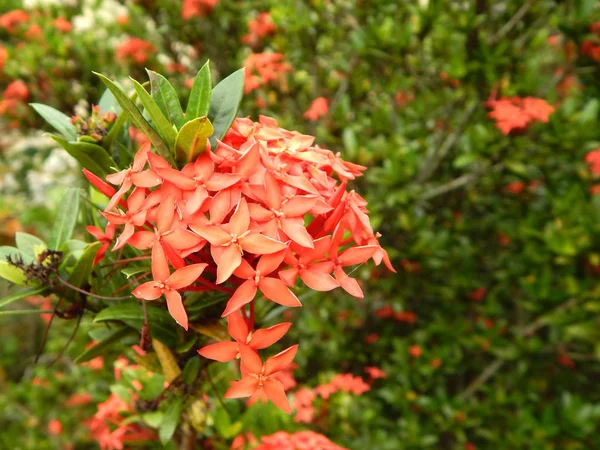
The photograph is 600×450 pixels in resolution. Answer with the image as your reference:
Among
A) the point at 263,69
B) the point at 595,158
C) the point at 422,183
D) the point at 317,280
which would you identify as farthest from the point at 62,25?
the point at 317,280

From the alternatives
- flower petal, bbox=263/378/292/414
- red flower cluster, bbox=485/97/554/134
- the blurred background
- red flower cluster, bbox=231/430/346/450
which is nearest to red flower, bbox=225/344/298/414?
flower petal, bbox=263/378/292/414

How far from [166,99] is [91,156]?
0.23 metres

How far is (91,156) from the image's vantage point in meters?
1.04

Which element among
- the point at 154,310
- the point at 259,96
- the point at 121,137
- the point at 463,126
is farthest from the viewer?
the point at 259,96

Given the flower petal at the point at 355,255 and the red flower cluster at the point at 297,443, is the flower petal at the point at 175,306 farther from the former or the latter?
the red flower cluster at the point at 297,443

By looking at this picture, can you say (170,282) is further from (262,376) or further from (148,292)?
(262,376)

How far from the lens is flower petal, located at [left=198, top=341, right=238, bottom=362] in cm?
85

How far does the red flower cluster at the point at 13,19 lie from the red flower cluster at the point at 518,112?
287 centimetres

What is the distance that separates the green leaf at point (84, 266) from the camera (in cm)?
96

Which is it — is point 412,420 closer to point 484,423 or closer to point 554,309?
point 484,423

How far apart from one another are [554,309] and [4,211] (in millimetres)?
3705

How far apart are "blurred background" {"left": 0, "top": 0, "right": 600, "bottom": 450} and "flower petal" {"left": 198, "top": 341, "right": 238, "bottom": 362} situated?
35.7 inches

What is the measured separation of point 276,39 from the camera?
121 inches

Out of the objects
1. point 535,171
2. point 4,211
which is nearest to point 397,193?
point 535,171
